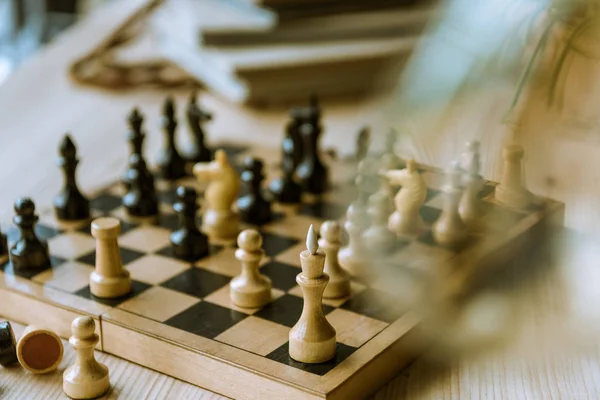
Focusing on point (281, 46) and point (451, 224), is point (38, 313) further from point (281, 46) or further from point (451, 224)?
point (281, 46)

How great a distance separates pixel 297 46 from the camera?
2.62 m

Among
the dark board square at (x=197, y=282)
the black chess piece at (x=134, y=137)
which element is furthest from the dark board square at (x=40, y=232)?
the dark board square at (x=197, y=282)

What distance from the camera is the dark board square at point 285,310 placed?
1.27 meters

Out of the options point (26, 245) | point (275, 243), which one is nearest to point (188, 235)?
point (275, 243)

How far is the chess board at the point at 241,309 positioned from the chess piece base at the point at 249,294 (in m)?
0.01

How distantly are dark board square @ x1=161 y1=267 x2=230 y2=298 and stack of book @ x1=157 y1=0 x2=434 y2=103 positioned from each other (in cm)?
110

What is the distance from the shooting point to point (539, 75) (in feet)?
3.92

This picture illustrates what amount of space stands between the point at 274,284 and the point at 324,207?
411 millimetres

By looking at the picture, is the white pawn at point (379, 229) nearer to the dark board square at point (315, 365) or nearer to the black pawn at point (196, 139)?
the dark board square at point (315, 365)

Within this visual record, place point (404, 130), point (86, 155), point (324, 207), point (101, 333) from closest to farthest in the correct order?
1. point (101, 333)
2. point (404, 130)
3. point (324, 207)
4. point (86, 155)

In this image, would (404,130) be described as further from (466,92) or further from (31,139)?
(31,139)

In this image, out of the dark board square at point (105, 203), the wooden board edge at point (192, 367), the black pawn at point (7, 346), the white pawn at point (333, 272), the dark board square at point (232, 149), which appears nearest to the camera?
the wooden board edge at point (192, 367)

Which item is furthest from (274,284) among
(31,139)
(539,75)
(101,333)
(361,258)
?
(31,139)

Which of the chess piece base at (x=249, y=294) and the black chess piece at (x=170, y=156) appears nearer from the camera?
the chess piece base at (x=249, y=294)
